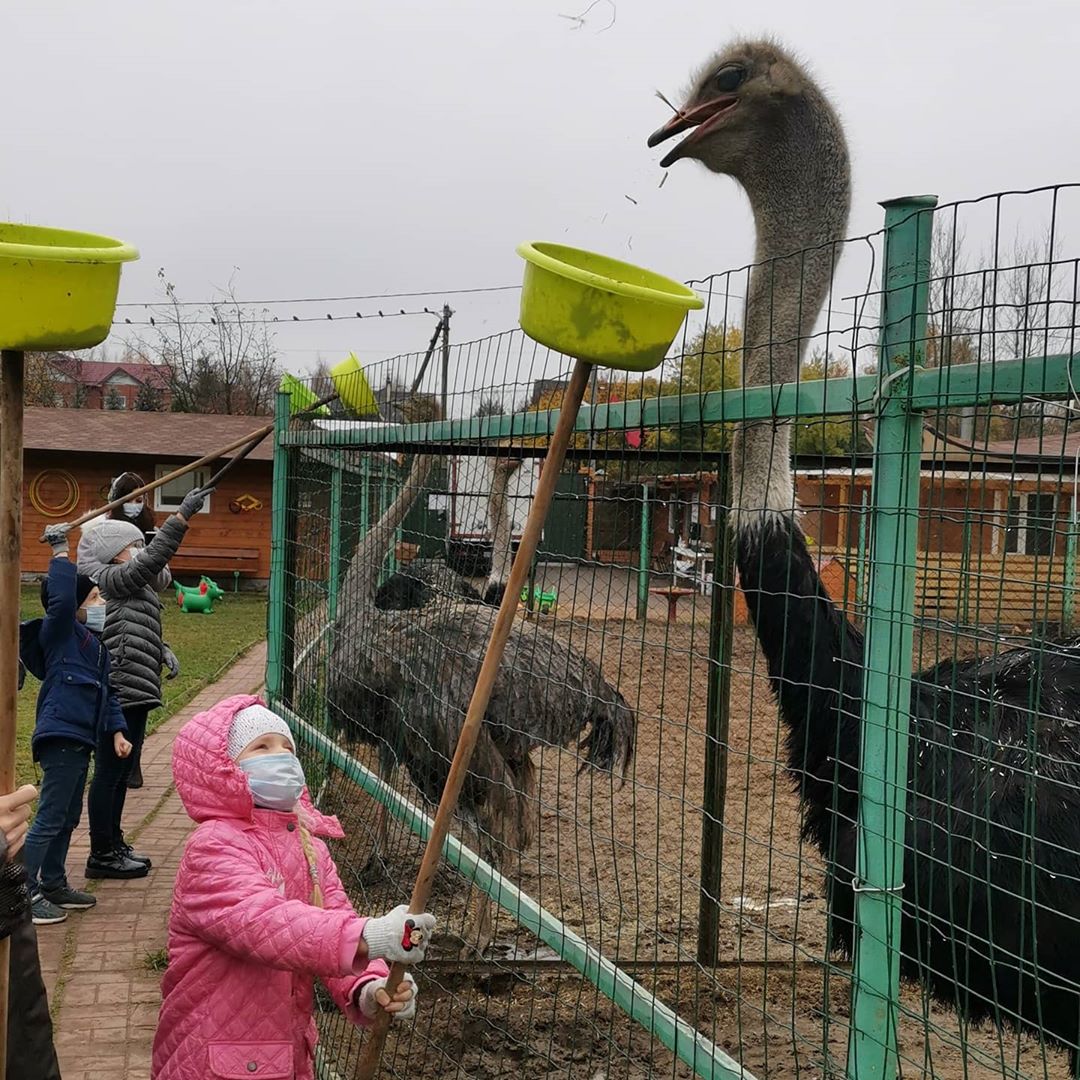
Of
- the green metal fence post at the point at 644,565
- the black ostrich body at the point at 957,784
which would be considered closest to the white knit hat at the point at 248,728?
the green metal fence post at the point at 644,565

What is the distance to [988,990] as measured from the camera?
2.60 meters

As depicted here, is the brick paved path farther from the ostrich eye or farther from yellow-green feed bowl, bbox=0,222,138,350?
the ostrich eye

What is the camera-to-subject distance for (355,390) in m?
4.73

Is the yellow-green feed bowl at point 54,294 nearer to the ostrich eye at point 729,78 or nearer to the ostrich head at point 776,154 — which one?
the ostrich head at point 776,154

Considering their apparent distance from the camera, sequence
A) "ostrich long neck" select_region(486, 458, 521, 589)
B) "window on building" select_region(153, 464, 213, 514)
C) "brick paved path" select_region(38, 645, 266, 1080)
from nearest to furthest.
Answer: "ostrich long neck" select_region(486, 458, 521, 589) → "brick paved path" select_region(38, 645, 266, 1080) → "window on building" select_region(153, 464, 213, 514)

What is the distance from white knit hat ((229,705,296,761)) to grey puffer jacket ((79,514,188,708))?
3.05 metres

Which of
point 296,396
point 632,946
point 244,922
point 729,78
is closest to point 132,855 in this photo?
point 296,396

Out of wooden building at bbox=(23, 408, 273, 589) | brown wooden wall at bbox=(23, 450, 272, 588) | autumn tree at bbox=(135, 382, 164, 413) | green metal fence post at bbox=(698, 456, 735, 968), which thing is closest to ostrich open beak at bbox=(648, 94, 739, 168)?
green metal fence post at bbox=(698, 456, 735, 968)

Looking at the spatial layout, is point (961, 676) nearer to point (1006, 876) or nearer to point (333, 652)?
point (1006, 876)

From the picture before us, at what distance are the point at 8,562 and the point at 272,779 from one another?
84 cm

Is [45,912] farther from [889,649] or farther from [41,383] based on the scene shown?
[41,383]

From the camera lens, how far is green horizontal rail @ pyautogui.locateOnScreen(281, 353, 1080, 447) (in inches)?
62.1

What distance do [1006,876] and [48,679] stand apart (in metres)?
4.17

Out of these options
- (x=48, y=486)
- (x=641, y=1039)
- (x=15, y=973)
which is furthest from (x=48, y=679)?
(x=48, y=486)
